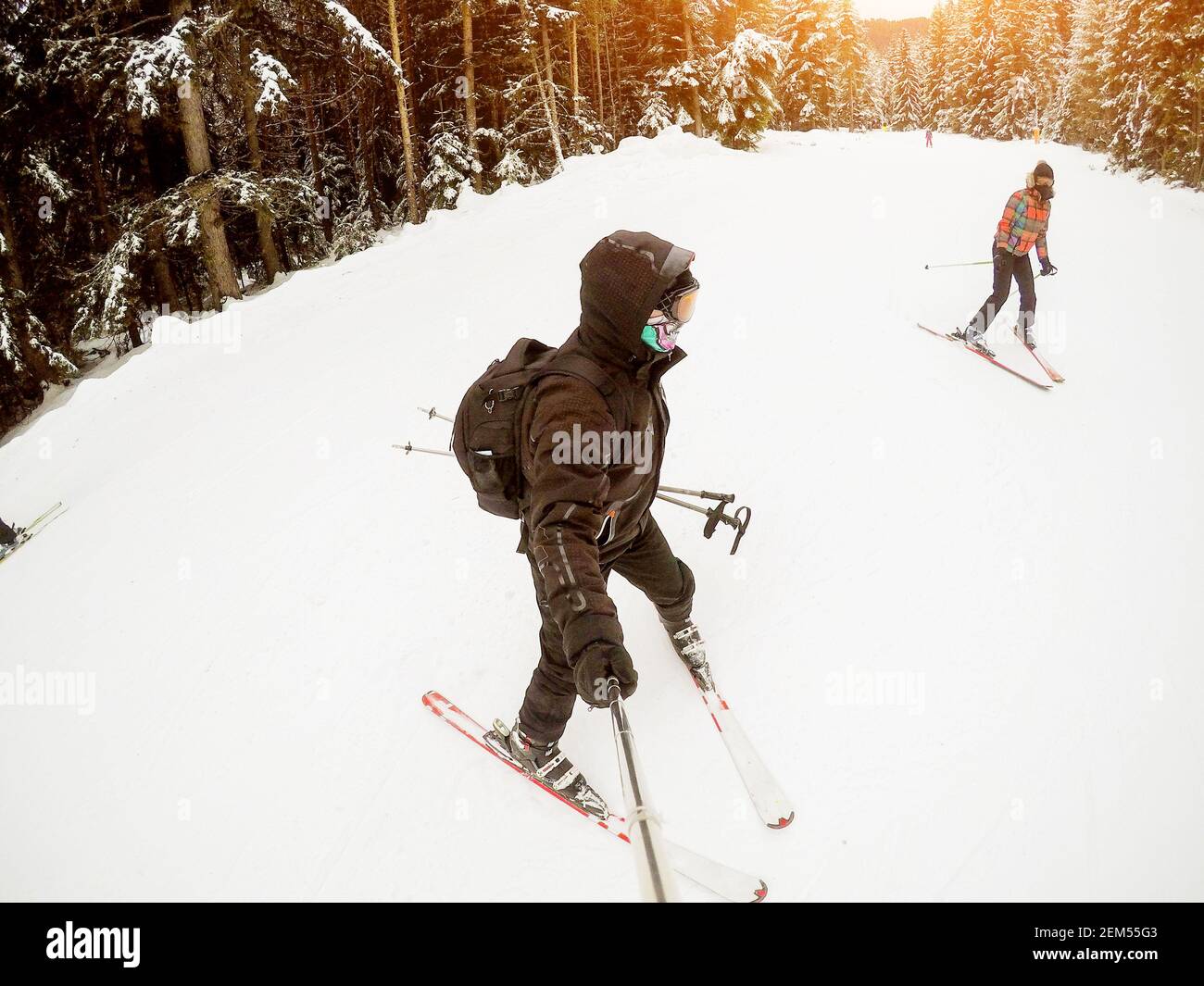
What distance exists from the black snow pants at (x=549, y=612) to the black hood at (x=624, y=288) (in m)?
0.93

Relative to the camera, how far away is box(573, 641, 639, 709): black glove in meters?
2.06

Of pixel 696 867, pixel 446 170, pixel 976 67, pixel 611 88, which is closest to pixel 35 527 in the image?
pixel 696 867

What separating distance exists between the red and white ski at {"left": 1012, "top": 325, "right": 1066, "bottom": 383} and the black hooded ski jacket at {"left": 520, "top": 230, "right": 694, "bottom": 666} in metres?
6.13

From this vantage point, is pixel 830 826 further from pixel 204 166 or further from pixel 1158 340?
pixel 204 166

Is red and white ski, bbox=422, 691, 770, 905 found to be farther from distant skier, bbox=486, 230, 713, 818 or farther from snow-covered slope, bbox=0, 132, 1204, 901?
distant skier, bbox=486, 230, 713, 818

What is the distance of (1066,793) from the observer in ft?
9.70

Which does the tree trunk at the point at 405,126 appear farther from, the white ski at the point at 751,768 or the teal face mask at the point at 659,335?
the white ski at the point at 751,768

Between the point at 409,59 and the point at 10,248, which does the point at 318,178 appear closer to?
the point at 409,59

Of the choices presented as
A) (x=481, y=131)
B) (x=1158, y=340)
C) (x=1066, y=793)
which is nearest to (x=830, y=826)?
(x=1066, y=793)

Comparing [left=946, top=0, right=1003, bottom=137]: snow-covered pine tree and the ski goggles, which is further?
[left=946, top=0, right=1003, bottom=137]: snow-covered pine tree

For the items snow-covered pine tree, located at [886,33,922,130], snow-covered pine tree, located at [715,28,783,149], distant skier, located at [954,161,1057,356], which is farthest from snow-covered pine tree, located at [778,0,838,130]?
distant skier, located at [954,161,1057,356]

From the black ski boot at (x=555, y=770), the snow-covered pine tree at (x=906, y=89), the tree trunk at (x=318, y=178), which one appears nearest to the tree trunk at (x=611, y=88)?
the tree trunk at (x=318, y=178)

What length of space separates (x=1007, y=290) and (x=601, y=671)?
7.46 m

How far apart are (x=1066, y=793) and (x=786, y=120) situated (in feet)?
150
